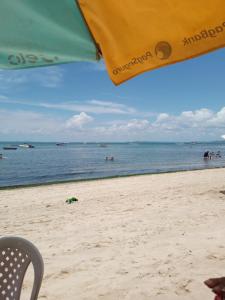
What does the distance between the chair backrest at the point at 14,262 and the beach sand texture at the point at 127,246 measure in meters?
1.90

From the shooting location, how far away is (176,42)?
6.59ft

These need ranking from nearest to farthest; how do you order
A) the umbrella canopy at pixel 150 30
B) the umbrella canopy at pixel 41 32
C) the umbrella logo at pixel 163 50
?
1. the umbrella canopy at pixel 150 30
2. the umbrella logo at pixel 163 50
3. the umbrella canopy at pixel 41 32

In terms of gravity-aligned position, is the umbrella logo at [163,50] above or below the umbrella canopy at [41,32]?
below

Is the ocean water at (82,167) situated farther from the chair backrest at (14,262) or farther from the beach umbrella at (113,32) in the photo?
the beach umbrella at (113,32)

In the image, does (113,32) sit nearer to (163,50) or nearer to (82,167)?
(163,50)

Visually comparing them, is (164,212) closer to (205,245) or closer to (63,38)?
(205,245)

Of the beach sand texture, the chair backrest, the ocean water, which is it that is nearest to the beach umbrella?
the chair backrest

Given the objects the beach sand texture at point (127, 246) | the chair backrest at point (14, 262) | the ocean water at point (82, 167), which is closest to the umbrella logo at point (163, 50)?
the chair backrest at point (14, 262)

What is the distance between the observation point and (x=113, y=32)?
224 cm

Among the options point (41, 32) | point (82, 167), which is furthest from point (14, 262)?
point (82, 167)

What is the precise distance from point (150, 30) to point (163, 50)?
17 cm

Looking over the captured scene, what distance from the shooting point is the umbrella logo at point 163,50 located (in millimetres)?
2053

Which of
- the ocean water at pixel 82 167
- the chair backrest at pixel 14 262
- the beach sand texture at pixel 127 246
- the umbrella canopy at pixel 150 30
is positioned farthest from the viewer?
the ocean water at pixel 82 167

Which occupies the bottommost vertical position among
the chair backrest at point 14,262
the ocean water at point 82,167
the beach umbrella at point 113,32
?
the ocean water at point 82,167
